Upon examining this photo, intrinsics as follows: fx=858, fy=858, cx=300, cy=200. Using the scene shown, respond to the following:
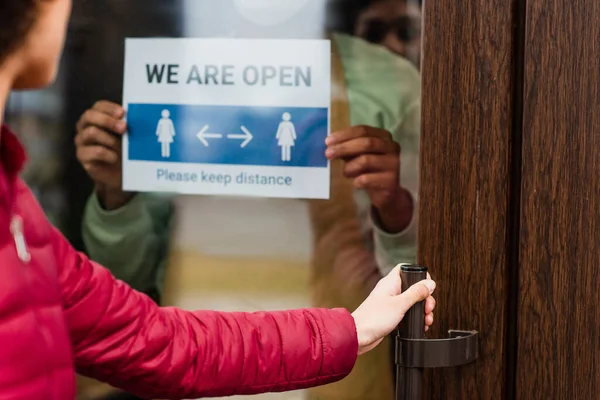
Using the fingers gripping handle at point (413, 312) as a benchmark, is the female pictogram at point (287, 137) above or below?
above

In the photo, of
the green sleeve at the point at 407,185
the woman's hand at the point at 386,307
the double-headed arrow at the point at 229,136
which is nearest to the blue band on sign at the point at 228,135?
the double-headed arrow at the point at 229,136

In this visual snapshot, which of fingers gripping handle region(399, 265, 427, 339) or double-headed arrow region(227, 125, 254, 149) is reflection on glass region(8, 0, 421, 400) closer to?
double-headed arrow region(227, 125, 254, 149)

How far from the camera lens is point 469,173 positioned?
1.06 metres

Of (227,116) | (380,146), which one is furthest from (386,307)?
(227,116)

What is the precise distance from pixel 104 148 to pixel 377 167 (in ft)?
1.38

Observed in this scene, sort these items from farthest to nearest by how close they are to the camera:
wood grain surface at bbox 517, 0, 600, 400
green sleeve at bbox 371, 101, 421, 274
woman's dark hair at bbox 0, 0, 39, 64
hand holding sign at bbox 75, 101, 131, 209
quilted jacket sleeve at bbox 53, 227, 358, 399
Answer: hand holding sign at bbox 75, 101, 131, 209 → green sleeve at bbox 371, 101, 421, 274 → wood grain surface at bbox 517, 0, 600, 400 → quilted jacket sleeve at bbox 53, 227, 358, 399 → woman's dark hair at bbox 0, 0, 39, 64

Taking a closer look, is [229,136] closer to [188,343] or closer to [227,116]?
[227,116]

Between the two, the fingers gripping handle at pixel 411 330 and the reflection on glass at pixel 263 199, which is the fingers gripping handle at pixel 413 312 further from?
the reflection on glass at pixel 263 199

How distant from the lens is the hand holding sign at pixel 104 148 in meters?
1.30

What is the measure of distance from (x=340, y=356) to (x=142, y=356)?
21cm

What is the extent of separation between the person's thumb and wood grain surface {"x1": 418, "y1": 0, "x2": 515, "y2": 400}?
0.39 feet

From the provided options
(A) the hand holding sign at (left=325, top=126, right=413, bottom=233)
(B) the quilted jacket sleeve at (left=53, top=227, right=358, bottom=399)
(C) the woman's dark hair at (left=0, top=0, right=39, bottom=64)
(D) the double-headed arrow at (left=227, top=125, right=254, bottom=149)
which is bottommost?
A: (B) the quilted jacket sleeve at (left=53, top=227, right=358, bottom=399)

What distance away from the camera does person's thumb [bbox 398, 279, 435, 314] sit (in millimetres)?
949

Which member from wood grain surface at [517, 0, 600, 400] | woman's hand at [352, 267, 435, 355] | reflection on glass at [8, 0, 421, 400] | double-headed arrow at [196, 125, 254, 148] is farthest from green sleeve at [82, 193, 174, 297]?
wood grain surface at [517, 0, 600, 400]
